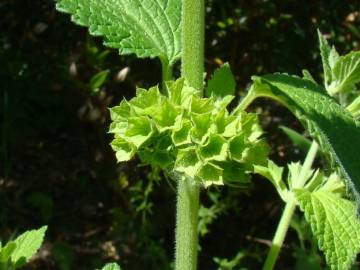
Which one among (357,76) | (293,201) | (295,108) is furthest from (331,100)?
(293,201)

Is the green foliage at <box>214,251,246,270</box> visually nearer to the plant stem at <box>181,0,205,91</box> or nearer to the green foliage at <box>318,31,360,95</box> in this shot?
the green foliage at <box>318,31,360,95</box>

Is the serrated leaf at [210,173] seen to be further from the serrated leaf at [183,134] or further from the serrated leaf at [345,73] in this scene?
the serrated leaf at [345,73]

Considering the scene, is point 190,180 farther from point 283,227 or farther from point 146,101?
point 283,227

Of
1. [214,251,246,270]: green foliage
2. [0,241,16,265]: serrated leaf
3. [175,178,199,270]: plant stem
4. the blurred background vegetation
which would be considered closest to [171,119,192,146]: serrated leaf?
[175,178,199,270]: plant stem

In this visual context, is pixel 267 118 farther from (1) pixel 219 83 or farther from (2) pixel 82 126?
(1) pixel 219 83

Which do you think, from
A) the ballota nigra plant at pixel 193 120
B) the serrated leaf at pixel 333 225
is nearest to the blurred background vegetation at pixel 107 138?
the serrated leaf at pixel 333 225
